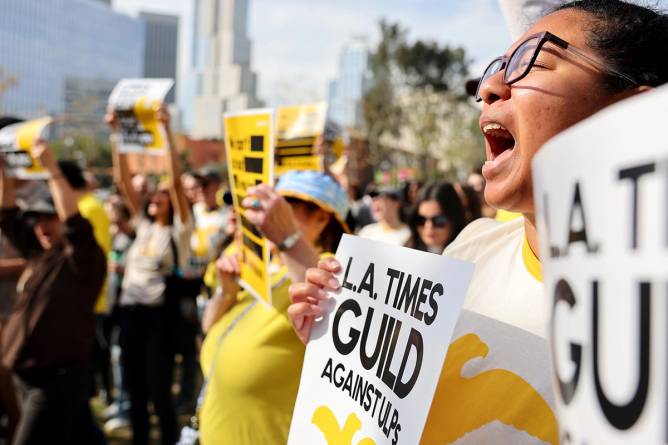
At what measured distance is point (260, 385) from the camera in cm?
203

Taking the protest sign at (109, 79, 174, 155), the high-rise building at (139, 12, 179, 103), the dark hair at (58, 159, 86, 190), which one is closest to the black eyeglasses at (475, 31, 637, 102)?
the protest sign at (109, 79, 174, 155)

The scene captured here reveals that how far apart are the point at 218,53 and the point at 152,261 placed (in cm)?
9831

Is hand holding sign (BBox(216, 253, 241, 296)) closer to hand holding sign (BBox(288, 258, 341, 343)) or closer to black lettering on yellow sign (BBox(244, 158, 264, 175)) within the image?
black lettering on yellow sign (BBox(244, 158, 264, 175))

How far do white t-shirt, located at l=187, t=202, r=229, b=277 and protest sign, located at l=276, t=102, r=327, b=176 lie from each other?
1189 mm

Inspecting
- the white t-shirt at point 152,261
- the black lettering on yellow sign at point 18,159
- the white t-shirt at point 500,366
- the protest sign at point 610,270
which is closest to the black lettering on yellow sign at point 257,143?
the white t-shirt at point 500,366

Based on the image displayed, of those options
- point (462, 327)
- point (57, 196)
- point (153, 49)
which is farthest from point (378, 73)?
point (153, 49)

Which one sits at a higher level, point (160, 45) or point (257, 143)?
point (160, 45)

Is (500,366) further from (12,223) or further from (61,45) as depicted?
(61,45)

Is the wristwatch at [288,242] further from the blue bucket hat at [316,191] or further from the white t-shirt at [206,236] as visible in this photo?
the white t-shirt at [206,236]

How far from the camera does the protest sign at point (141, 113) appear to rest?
4074mm

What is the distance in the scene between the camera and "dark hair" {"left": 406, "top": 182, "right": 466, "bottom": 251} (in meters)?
4.26

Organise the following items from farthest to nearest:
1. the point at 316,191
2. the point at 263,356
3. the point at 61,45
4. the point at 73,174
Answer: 1. the point at 61,45
2. the point at 73,174
3. the point at 316,191
4. the point at 263,356

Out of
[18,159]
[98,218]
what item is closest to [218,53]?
[98,218]

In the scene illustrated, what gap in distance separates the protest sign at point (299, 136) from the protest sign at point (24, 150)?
143 centimetres
